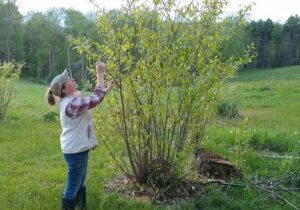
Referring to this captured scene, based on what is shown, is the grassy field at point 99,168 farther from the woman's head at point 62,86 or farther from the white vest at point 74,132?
the woman's head at point 62,86

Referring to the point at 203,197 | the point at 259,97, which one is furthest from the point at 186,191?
the point at 259,97

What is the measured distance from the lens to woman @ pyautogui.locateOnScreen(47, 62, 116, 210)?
511cm

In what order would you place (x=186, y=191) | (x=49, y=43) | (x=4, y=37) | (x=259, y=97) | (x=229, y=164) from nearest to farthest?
(x=186, y=191), (x=229, y=164), (x=259, y=97), (x=4, y=37), (x=49, y=43)

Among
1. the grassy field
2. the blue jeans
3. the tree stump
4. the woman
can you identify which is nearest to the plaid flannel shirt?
the woman

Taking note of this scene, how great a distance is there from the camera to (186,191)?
611 centimetres

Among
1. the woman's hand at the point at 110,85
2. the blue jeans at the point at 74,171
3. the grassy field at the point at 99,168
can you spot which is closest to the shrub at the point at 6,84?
the grassy field at the point at 99,168

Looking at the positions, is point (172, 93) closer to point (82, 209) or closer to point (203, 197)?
point (203, 197)

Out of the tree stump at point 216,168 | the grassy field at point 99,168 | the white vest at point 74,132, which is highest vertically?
the white vest at point 74,132

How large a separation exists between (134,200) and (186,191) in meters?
0.74

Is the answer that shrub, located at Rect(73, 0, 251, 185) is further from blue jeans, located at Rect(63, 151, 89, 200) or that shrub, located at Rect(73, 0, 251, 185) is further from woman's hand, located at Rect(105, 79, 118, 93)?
blue jeans, located at Rect(63, 151, 89, 200)

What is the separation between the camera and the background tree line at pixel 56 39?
6705 cm

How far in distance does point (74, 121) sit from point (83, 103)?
0.27 metres

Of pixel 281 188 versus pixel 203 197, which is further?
pixel 281 188

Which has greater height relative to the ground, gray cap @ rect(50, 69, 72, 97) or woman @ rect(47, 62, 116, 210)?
gray cap @ rect(50, 69, 72, 97)
